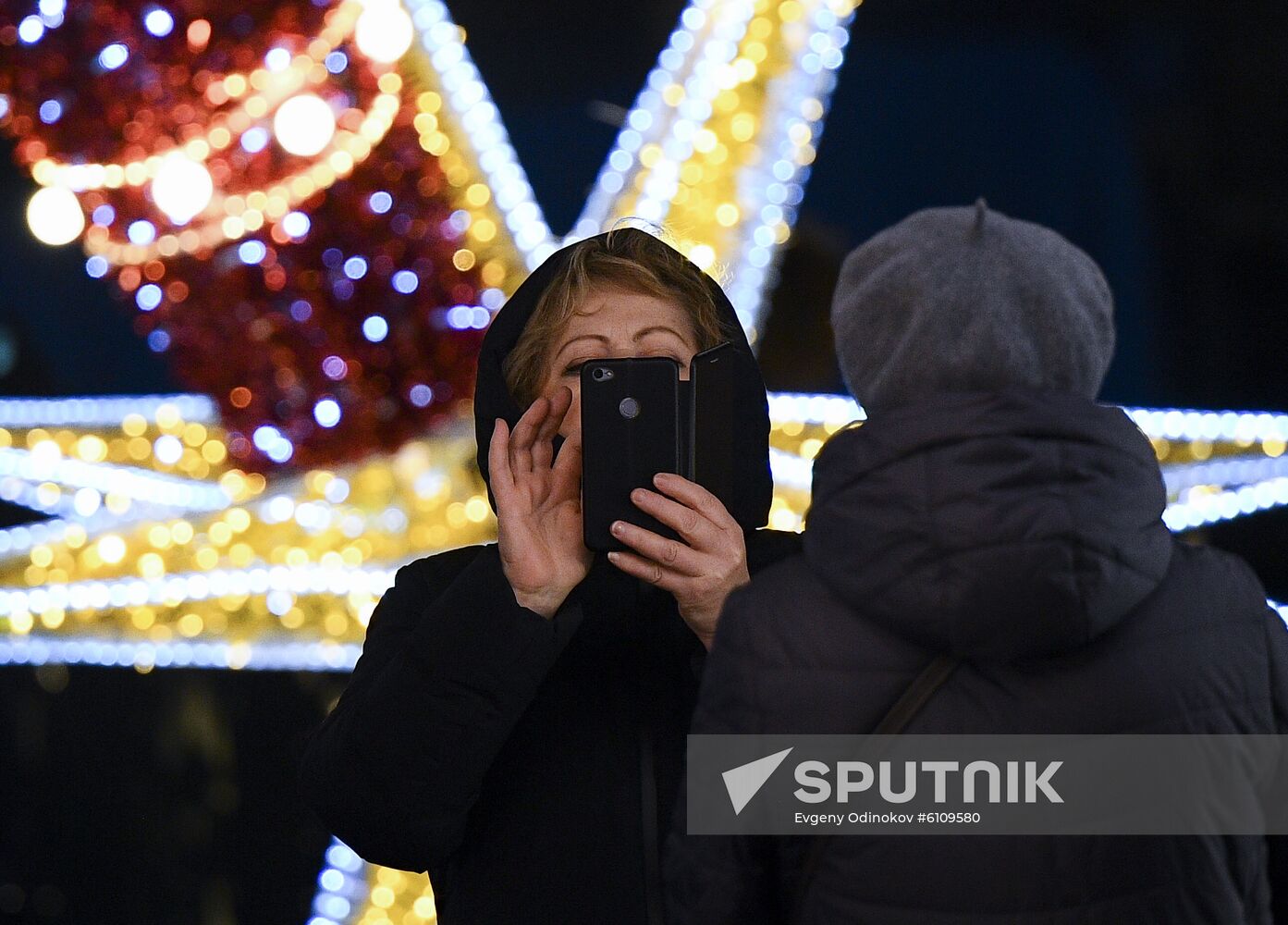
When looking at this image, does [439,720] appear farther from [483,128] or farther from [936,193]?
[936,193]

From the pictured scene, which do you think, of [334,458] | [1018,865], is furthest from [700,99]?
[1018,865]

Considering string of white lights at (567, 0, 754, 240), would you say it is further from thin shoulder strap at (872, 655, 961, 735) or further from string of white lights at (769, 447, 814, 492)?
thin shoulder strap at (872, 655, 961, 735)

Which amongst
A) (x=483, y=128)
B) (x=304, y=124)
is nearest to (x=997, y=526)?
(x=483, y=128)

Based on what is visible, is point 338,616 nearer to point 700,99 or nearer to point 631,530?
point 700,99

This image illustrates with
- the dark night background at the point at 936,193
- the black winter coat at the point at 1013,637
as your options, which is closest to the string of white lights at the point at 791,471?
the dark night background at the point at 936,193

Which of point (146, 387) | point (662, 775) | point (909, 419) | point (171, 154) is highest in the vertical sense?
point (909, 419)

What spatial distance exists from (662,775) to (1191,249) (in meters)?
1.89

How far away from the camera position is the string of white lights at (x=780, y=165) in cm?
220

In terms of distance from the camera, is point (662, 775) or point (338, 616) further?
point (338, 616)

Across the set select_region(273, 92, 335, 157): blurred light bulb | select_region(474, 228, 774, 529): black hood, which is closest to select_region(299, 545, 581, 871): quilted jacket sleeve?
select_region(474, 228, 774, 529): black hood

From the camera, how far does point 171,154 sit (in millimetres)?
2258

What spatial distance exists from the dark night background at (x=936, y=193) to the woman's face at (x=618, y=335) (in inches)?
45.7

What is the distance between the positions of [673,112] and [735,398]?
1.21 metres

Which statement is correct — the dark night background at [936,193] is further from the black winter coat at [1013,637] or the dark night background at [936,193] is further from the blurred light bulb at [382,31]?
the black winter coat at [1013,637]
